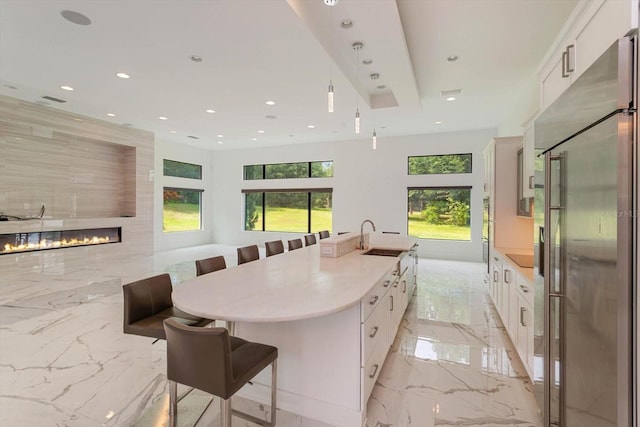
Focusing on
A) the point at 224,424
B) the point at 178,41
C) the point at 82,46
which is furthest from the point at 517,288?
the point at 82,46

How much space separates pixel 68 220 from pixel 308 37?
21.8ft

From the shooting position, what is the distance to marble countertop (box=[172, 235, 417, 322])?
60.9 inches

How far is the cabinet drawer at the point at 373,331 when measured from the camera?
1.84 m

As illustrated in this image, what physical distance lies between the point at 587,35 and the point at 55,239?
28.7 feet

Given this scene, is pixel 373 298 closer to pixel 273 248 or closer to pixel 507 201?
pixel 273 248

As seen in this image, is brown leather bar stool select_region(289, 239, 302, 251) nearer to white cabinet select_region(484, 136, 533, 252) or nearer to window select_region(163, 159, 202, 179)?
white cabinet select_region(484, 136, 533, 252)

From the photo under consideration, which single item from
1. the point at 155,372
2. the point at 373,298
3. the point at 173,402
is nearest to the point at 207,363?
the point at 173,402

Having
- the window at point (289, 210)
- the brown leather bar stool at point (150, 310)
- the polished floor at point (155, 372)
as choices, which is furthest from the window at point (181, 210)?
the brown leather bar stool at point (150, 310)

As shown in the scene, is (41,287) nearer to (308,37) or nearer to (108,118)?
(108,118)

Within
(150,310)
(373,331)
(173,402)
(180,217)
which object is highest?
(180,217)

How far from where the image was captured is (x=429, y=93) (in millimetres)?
5352

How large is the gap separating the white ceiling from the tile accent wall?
553mm

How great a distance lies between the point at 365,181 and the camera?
8922 millimetres

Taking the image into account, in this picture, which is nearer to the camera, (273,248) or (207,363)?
(207,363)
